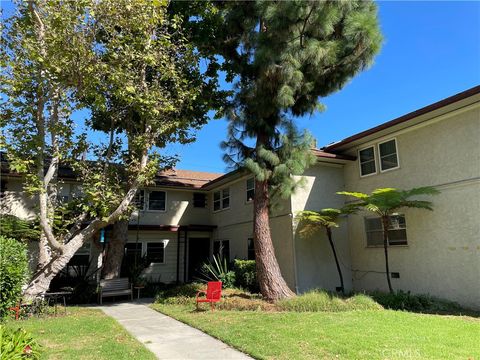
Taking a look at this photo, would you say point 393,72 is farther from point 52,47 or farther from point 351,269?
point 52,47

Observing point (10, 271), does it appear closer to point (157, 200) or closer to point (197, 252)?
point (157, 200)

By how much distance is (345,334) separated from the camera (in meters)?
7.05

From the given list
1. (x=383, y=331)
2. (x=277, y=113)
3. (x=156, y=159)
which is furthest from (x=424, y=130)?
(x=156, y=159)

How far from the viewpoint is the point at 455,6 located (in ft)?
33.1

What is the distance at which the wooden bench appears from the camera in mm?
13689

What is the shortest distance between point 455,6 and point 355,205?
6545mm

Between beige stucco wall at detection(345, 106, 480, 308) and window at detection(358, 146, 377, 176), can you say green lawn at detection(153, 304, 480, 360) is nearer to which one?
beige stucco wall at detection(345, 106, 480, 308)

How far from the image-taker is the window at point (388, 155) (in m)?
13.5

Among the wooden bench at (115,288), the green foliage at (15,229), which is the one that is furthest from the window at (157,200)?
the green foliage at (15,229)

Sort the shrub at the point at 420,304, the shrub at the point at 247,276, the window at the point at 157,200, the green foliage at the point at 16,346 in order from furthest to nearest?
the window at the point at 157,200, the shrub at the point at 247,276, the shrub at the point at 420,304, the green foliage at the point at 16,346

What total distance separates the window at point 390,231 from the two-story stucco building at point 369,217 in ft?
0.13

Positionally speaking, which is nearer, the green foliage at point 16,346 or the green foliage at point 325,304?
the green foliage at point 16,346

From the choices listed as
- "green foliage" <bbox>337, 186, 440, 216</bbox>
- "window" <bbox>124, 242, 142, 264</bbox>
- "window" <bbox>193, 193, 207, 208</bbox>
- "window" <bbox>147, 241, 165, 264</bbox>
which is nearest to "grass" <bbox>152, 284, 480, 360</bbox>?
"green foliage" <bbox>337, 186, 440, 216</bbox>

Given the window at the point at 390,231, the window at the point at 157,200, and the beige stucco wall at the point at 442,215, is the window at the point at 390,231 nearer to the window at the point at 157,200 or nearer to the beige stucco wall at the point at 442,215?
the beige stucco wall at the point at 442,215
